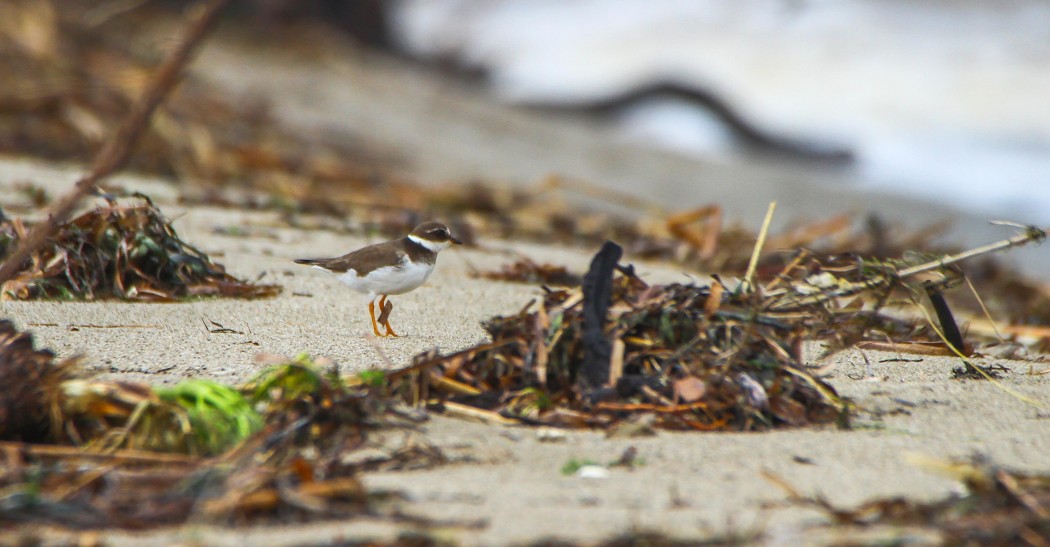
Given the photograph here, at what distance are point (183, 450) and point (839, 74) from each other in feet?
38.5

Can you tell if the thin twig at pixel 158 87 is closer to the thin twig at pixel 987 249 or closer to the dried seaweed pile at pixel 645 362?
the dried seaweed pile at pixel 645 362

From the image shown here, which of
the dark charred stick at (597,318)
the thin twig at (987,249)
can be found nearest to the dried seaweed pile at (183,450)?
the dark charred stick at (597,318)

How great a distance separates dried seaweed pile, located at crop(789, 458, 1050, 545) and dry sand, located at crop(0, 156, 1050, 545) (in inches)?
1.7

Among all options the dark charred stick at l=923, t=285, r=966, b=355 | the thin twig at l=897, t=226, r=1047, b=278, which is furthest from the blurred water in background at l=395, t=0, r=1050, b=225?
the thin twig at l=897, t=226, r=1047, b=278

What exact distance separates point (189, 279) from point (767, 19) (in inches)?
415

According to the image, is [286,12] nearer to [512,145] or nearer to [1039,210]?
[512,145]

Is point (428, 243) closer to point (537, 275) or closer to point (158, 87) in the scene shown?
point (537, 275)

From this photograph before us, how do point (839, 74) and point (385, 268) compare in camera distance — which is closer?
point (385, 268)

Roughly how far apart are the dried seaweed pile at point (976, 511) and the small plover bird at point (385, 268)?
1.87m

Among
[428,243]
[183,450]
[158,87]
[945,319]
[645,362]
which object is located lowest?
[183,450]

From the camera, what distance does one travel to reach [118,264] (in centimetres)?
342

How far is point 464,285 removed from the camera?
422 centimetres

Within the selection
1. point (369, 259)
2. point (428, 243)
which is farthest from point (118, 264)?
point (428, 243)

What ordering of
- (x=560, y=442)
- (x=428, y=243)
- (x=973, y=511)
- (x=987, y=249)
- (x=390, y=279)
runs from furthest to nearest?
(x=428, y=243) < (x=390, y=279) < (x=987, y=249) < (x=560, y=442) < (x=973, y=511)
